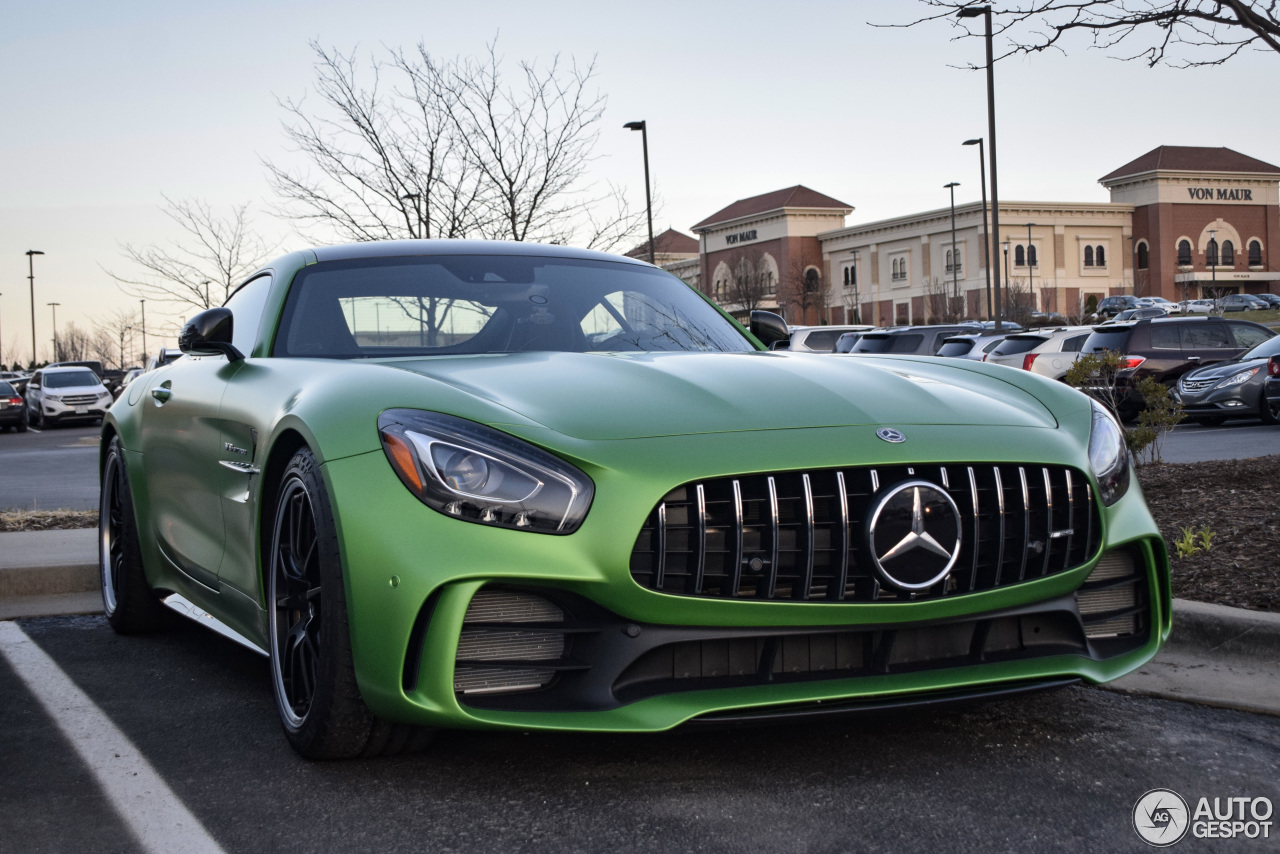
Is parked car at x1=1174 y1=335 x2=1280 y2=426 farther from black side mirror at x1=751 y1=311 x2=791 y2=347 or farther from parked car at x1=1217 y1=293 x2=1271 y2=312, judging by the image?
parked car at x1=1217 y1=293 x2=1271 y2=312

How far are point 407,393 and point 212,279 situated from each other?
66.5 feet

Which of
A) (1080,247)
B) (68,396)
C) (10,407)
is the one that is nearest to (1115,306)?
(1080,247)

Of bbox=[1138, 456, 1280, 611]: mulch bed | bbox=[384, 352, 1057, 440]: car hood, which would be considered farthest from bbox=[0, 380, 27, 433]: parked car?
bbox=[384, 352, 1057, 440]: car hood

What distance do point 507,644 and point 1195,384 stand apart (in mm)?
15701

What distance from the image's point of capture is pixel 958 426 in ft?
10.0

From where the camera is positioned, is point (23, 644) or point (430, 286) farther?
point (23, 644)

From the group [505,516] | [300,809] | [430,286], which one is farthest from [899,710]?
[430,286]

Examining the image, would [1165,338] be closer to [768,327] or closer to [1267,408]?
[1267,408]

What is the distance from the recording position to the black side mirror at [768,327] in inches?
188

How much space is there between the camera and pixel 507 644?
273 centimetres

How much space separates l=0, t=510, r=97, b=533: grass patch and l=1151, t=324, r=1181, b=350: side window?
1521 cm

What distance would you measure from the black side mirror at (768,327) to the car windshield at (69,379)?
3106 cm

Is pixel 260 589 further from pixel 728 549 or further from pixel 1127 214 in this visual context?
pixel 1127 214

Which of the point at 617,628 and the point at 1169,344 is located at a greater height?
the point at 1169,344
